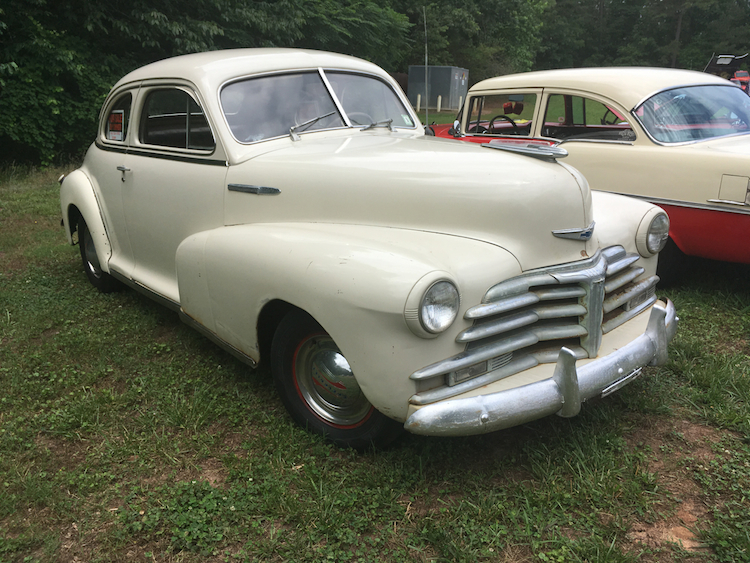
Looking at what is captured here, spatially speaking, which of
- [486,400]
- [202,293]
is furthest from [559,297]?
[202,293]

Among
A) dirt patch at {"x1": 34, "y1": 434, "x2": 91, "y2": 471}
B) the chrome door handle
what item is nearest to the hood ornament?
dirt patch at {"x1": 34, "y1": 434, "x2": 91, "y2": 471}

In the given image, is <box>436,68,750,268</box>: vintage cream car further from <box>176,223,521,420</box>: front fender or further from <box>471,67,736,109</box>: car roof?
<box>176,223,521,420</box>: front fender

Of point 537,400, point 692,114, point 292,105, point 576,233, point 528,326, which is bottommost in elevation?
point 537,400

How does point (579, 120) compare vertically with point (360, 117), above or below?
below

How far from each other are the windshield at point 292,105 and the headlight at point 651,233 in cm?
160

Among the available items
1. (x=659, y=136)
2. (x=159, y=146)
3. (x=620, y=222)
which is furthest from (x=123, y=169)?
(x=659, y=136)

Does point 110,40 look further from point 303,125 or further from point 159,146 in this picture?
point 303,125

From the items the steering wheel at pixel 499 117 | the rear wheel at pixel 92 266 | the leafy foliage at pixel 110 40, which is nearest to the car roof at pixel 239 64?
the leafy foliage at pixel 110 40

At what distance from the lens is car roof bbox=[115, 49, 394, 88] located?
3.35 metres

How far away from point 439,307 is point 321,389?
80cm

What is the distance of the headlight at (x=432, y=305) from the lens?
2.08 m

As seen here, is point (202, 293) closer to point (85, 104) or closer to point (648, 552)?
point (648, 552)

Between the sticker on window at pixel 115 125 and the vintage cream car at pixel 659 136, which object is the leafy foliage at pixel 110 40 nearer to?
the vintage cream car at pixel 659 136

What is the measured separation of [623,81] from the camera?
4.83 m
